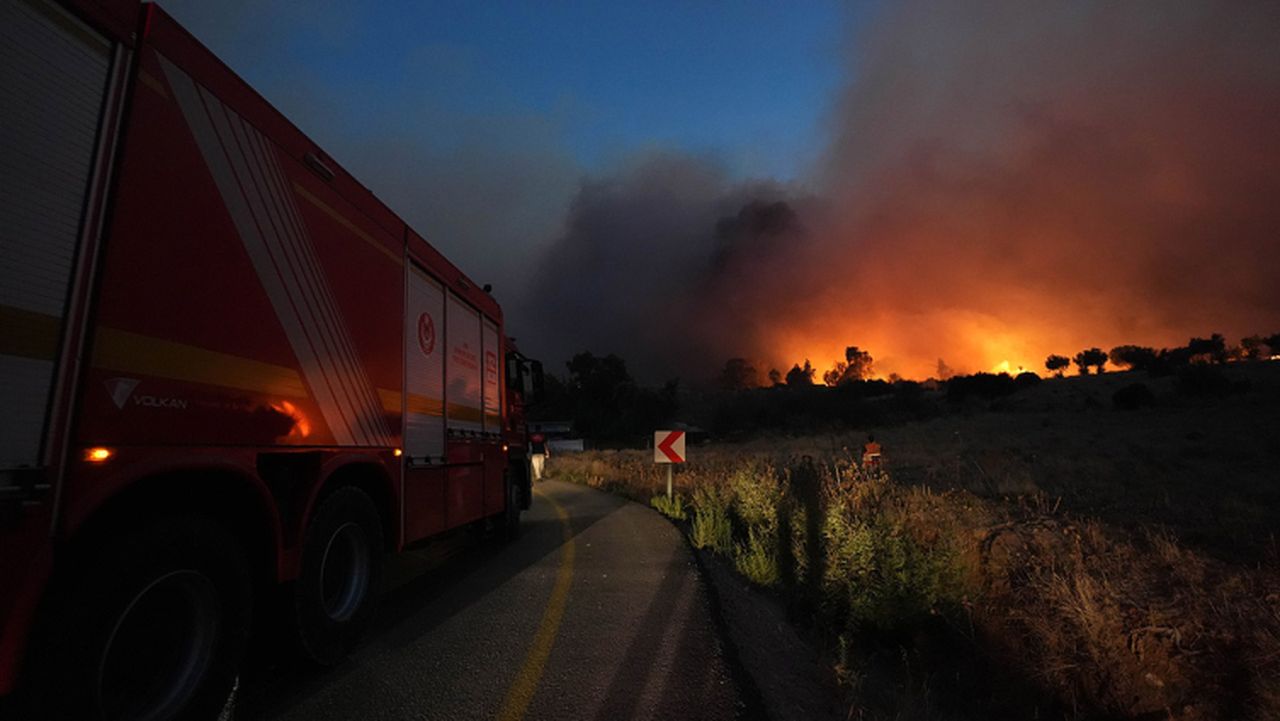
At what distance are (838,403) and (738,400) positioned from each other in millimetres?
14278

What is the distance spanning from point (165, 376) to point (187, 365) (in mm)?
176

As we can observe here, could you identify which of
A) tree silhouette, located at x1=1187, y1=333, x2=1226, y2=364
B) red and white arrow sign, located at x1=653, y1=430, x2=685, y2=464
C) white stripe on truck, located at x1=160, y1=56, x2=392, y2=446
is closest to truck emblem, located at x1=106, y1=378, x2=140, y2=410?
white stripe on truck, located at x1=160, y1=56, x2=392, y2=446

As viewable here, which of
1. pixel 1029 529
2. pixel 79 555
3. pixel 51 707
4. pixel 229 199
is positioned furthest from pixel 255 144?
pixel 1029 529

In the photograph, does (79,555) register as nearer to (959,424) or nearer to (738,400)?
(959,424)

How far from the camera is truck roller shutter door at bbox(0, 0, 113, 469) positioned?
95.3 inches

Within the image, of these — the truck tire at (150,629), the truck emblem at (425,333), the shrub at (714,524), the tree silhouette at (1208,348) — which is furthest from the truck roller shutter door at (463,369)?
the tree silhouette at (1208,348)

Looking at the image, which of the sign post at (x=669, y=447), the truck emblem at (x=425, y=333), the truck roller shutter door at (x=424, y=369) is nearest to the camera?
the truck roller shutter door at (x=424, y=369)

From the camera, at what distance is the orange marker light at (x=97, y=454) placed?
267cm

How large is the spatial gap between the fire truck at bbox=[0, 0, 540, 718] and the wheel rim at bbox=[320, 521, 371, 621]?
0.02 m

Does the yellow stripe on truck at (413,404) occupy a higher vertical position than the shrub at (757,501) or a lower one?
higher

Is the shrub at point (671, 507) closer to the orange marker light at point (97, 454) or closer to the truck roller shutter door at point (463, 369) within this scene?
the truck roller shutter door at point (463, 369)

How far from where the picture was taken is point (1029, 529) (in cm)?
799

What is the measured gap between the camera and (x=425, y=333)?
260 inches

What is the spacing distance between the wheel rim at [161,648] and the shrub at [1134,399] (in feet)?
197
